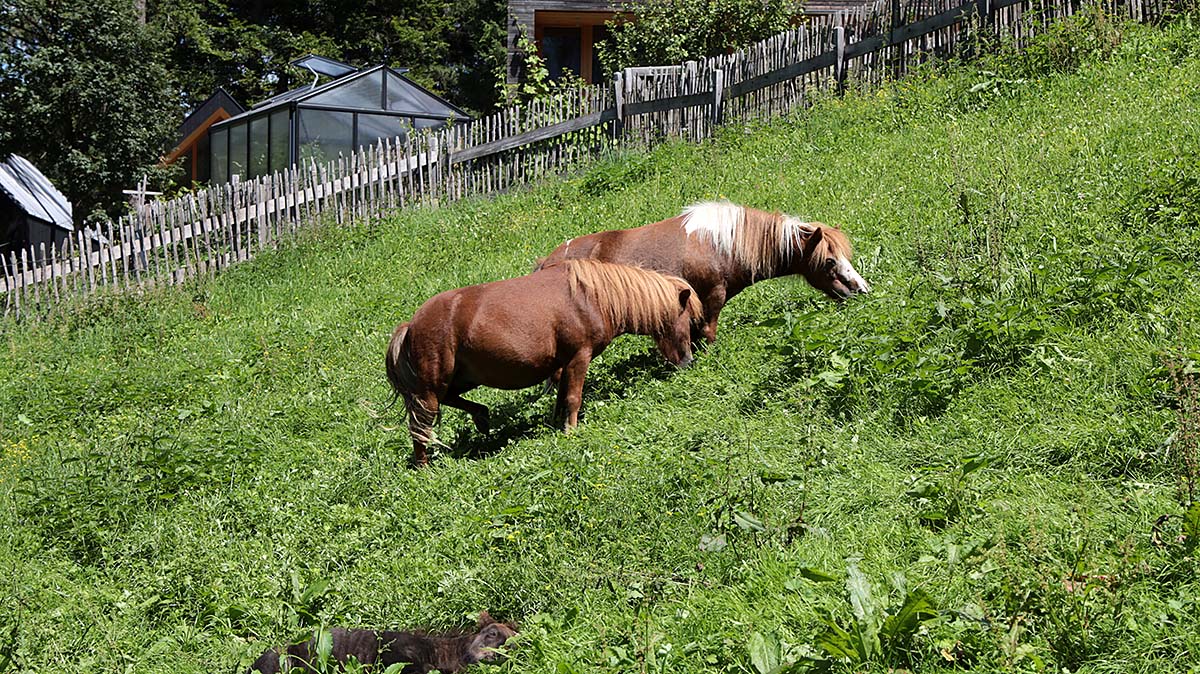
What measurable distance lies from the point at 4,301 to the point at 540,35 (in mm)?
17593

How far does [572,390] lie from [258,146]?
67.4ft

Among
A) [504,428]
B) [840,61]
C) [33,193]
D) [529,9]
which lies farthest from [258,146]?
[504,428]

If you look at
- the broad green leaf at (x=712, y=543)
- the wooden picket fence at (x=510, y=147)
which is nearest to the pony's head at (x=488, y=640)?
the broad green leaf at (x=712, y=543)

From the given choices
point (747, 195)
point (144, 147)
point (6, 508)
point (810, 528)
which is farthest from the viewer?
point (144, 147)

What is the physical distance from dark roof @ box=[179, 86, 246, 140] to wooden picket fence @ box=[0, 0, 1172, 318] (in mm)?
20532

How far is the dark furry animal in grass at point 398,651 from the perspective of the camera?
482 cm

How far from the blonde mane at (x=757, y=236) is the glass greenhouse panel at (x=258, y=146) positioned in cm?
1879

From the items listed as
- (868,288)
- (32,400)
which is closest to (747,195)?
(868,288)

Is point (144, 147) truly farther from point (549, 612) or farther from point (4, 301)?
point (549, 612)

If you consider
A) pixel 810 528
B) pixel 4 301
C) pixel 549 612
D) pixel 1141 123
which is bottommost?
pixel 4 301

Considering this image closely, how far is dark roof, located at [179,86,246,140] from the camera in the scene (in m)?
36.3

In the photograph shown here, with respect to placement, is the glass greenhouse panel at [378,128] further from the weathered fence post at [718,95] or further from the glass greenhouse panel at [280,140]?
the weathered fence post at [718,95]

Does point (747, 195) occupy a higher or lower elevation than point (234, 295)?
higher

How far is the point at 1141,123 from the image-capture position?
10.2 metres
